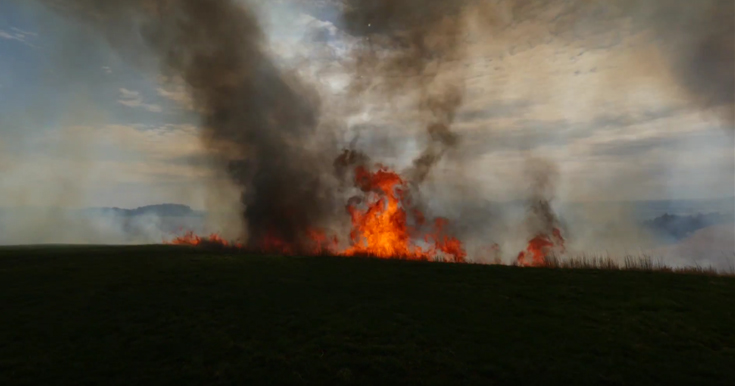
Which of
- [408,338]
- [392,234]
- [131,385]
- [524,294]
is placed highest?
[392,234]

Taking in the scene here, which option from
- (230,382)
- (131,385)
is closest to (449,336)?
(230,382)

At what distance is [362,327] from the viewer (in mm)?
15641

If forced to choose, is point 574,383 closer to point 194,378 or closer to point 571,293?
point 571,293

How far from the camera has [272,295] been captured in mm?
19328

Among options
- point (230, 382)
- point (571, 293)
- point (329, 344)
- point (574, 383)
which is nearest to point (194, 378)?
point (230, 382)

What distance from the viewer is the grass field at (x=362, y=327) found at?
41.2 ft

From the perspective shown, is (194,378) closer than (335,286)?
Yes

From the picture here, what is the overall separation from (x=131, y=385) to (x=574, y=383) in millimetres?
12517

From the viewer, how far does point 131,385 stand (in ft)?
39.3

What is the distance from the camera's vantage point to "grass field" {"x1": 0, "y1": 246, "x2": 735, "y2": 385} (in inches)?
495

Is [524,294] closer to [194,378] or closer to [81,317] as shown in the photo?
[194,378]

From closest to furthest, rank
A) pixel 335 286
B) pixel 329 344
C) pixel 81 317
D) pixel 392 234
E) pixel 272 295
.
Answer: pixel 329 344
pixel 81 317
pixel 272 295
pixel 335 286
pixel 392 234

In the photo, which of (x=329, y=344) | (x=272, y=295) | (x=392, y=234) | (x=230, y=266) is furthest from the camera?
(x=392, y=234)

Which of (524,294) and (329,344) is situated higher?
(524,294)
